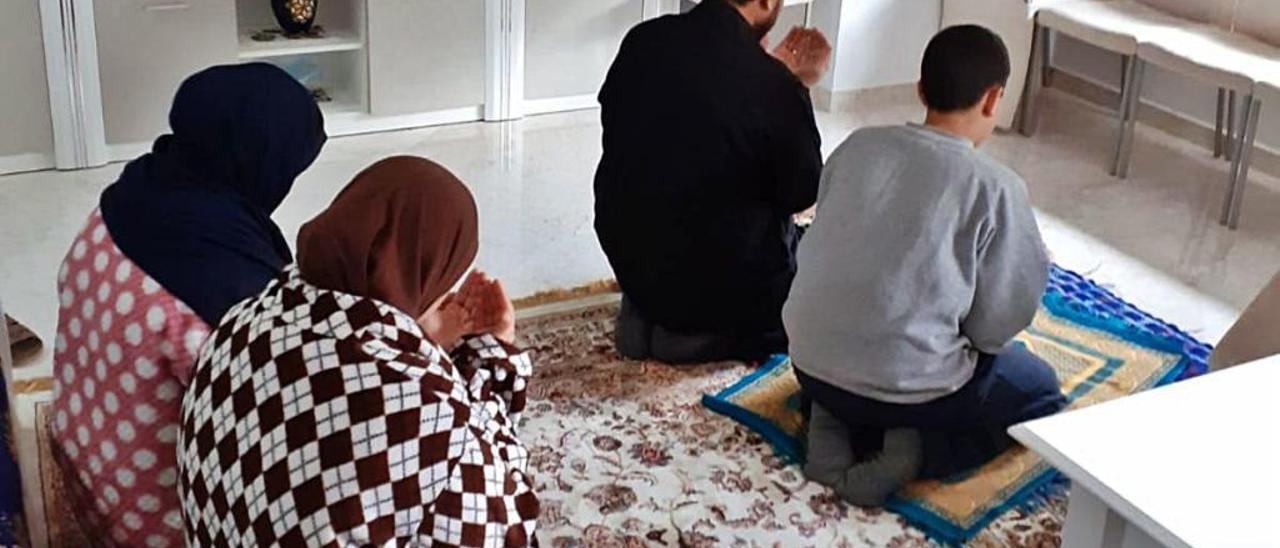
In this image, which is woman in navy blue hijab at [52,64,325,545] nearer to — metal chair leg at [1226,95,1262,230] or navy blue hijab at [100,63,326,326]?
navy blue hijab at [100,63,326,326]

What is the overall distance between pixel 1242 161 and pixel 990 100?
1726 mm

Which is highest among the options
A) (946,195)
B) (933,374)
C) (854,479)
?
(946,195)

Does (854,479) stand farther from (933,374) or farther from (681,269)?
(681,269)

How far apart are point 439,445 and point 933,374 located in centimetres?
107

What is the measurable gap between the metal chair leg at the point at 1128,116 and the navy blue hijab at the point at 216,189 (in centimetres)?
279

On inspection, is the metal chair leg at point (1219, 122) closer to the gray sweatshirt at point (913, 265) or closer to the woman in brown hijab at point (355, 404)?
the gray sweatshirt at point (913, 265)

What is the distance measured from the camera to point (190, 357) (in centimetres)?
184

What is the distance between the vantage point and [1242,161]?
3838 mm

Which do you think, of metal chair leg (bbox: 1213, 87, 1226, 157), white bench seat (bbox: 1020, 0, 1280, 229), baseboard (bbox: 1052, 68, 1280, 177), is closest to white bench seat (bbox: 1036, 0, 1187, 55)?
white bench seat (bbox: 1020, 0, 1280, 229)

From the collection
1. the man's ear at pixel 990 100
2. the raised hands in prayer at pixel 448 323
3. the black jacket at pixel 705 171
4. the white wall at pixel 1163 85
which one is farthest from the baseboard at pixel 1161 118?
the raised hands in prayer at pixel 448 323

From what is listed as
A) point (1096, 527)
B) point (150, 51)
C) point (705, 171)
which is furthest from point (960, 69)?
point (150, 51)

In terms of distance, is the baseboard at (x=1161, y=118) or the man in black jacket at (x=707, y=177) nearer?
the man in black jacket at (x=707, y=177)

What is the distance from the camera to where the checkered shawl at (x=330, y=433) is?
157 centimetres

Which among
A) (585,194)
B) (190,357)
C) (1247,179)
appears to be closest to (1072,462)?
(190,357)
